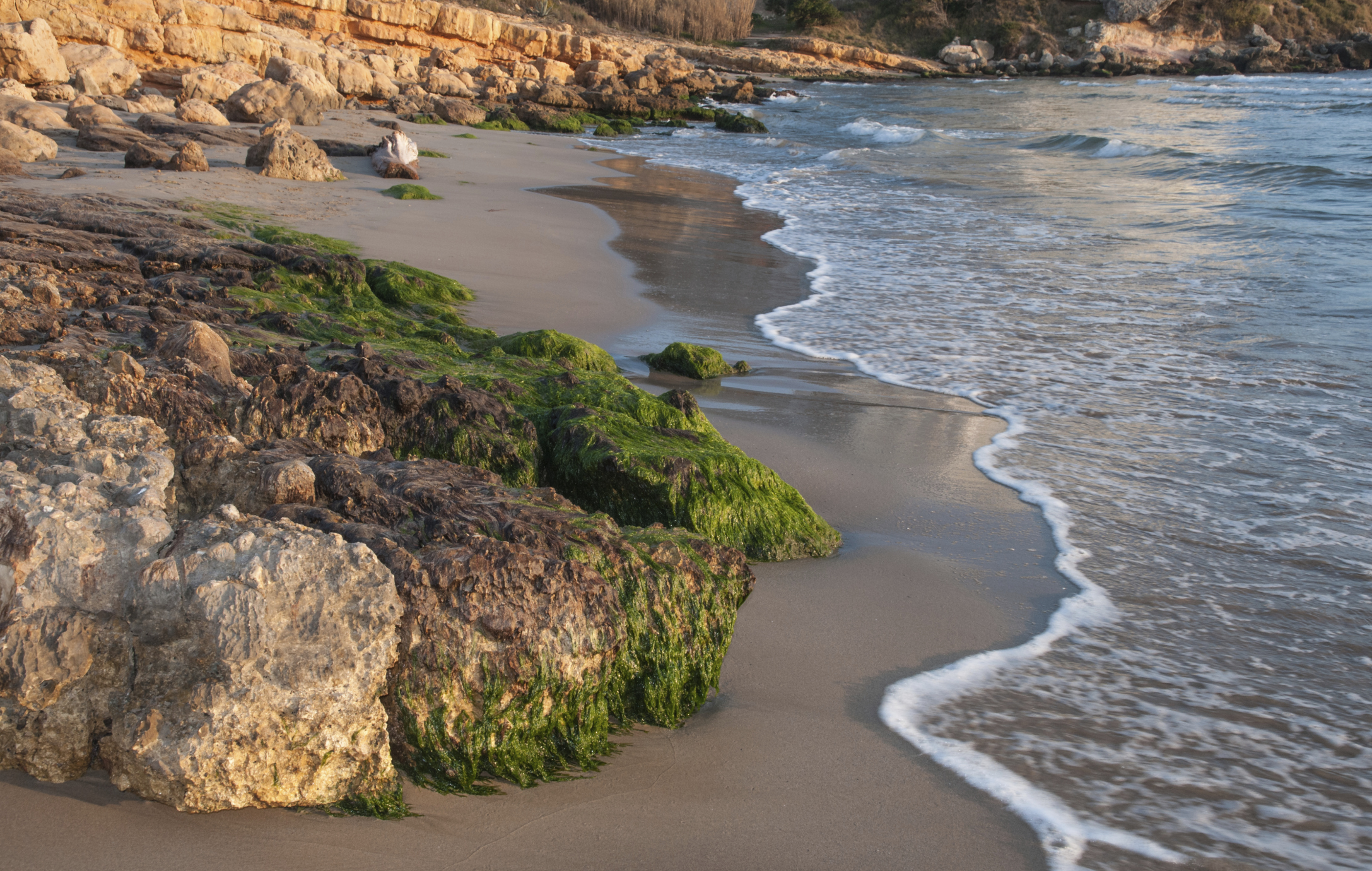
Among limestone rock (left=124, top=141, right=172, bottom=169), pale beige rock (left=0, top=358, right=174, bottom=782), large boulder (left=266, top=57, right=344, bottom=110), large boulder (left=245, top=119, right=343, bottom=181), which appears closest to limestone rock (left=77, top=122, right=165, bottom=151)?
limestone rock (left=124, top=141, right=172, bottom=169)

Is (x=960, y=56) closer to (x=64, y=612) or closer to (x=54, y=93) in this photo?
(x=54, y=93)

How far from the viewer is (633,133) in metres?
22.1

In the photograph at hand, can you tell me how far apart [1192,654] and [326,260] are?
465cm

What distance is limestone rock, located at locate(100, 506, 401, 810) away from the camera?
5.88 ft

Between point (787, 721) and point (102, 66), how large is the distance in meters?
16.3

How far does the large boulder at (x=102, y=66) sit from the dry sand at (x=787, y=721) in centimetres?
1135

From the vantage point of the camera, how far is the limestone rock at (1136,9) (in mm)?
52906

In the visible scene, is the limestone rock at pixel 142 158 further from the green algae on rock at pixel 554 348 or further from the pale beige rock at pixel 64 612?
the pale beige rock at pixel 64 612

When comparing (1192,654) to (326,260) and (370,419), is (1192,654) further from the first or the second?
(326,260)

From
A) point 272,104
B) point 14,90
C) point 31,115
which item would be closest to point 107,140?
point 31,115

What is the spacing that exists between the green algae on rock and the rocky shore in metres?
1.16

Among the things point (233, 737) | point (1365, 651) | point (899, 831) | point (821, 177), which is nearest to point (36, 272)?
point (233, 737)

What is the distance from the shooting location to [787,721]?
2447 mm

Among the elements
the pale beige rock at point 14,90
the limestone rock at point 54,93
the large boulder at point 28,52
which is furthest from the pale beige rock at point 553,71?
the pale beige rock at point 14,90
